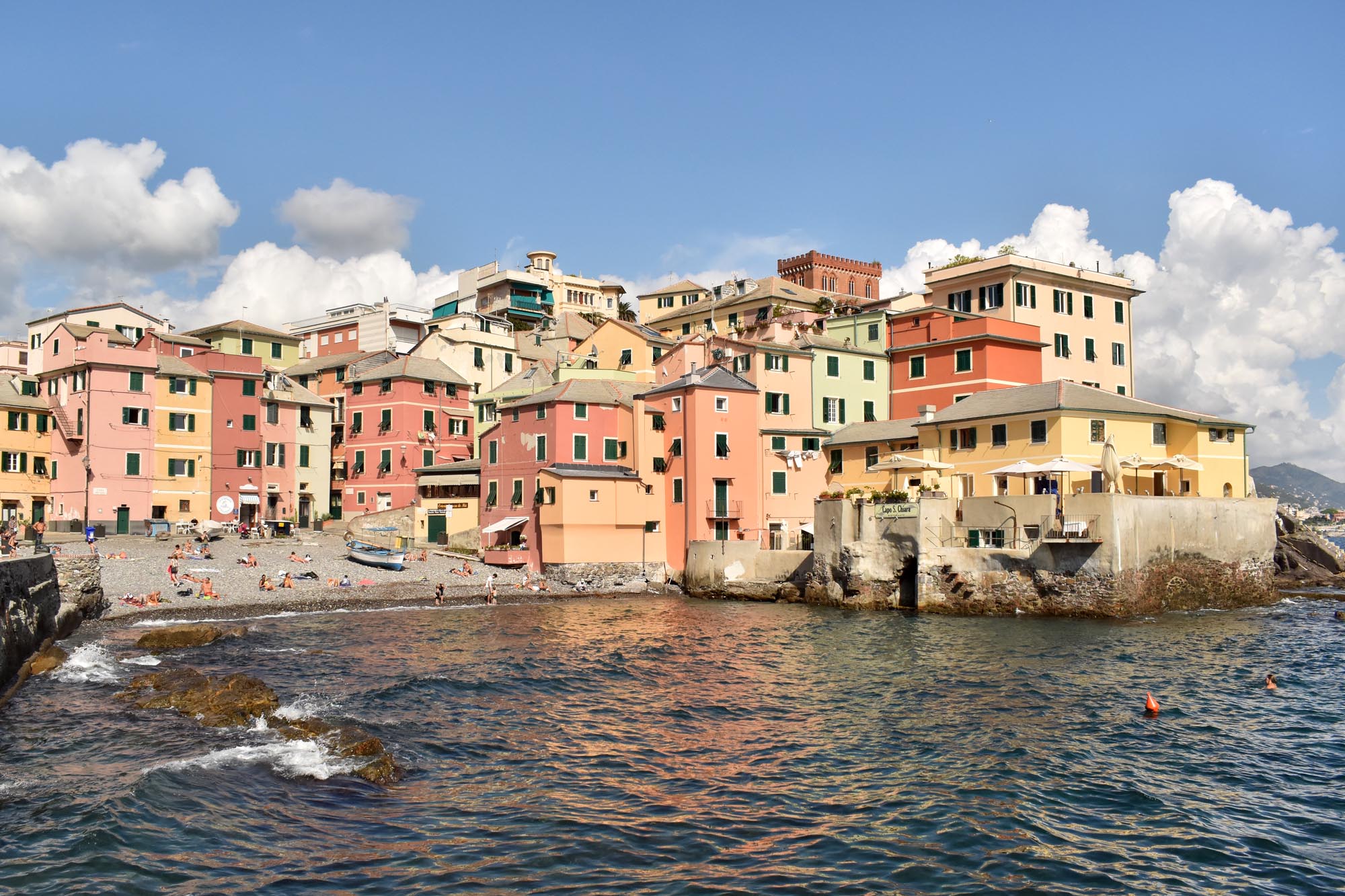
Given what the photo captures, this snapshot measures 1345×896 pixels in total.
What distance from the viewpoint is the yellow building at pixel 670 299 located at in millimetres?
108188

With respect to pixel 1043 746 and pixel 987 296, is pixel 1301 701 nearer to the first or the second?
pixel 1043 746

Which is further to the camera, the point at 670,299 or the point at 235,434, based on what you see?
the point at 670,299

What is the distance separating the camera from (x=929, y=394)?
6500 centimetres

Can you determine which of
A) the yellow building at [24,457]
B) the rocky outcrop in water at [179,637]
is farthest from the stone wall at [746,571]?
the yellow building at [24,457]

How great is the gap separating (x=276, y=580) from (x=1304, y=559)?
200 feet

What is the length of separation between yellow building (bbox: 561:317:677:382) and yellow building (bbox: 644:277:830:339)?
15462 mm

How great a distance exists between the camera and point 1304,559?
61.8 metres

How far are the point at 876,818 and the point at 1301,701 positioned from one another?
655 inches

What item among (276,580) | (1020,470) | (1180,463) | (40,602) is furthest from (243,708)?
(1180,463)

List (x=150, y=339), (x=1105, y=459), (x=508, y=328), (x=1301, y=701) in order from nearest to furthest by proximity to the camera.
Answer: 1. (x=1301, y=701)
2. (x=1105, y=459)
3. (x=150, y=339)
4. (x=508, y=328)

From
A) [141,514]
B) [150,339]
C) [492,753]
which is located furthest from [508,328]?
[492,753]

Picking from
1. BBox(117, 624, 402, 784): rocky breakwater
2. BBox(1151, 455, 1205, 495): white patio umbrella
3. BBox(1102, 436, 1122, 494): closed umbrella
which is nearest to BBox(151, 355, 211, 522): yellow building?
BBox(117, 624, 402, 784): rocky breakwater

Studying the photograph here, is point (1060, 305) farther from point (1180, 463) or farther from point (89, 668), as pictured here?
point (89, 668)

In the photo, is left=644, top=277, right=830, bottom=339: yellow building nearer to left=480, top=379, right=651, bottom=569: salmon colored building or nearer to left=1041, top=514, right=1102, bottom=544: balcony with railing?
left=480, top=379, right=651, bottom=569: salmon colored building
